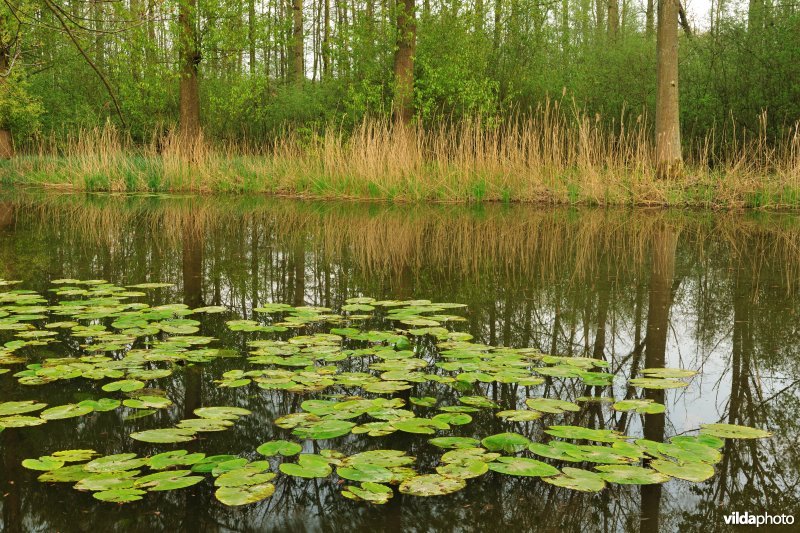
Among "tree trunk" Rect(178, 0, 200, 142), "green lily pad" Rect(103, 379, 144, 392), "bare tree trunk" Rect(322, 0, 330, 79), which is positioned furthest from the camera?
"bare tree trunk" Rect(322, 0, 330, 79)

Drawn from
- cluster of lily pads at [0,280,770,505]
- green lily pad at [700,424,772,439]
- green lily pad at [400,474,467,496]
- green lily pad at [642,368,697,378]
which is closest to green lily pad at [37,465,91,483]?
cluster of lily pads at [0,280,770,505]

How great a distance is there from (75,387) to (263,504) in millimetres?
1105

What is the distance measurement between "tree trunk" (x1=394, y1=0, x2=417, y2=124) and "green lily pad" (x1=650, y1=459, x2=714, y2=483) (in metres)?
11.6

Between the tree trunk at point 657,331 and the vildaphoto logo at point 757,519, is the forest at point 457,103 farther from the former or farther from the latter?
the vildaphoto logo at point 757,519

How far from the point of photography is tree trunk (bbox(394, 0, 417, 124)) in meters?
13.3

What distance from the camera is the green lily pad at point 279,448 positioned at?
5.88 feet

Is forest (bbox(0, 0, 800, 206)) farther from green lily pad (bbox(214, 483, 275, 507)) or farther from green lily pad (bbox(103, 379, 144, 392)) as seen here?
green lily pad (bbox(214, 483, 275, 507))

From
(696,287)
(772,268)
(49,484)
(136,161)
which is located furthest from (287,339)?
(136,161)

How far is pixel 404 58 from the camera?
13656 millimetres

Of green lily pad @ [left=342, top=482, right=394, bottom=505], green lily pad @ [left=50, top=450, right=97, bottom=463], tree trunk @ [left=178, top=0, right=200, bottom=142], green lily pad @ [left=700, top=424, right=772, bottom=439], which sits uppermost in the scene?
tree trunk @ [left=178, top=0, right=200, bottom=142]

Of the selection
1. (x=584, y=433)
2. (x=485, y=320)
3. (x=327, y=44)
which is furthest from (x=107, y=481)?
(x=327, y=44)

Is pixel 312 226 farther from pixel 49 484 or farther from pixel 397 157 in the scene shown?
A: pixel 49 484

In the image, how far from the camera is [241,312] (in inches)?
138

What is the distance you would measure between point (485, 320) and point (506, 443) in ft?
4.78
